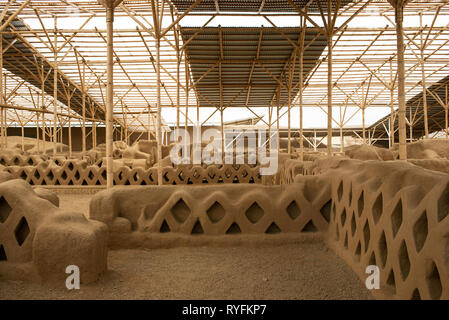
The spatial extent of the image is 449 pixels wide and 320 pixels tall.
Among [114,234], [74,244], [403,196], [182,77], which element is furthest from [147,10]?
[403,196]

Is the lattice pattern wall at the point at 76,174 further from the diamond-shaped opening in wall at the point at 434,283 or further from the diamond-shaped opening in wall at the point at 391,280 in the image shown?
the diamond-shaped opening in wall at the point at 434,283

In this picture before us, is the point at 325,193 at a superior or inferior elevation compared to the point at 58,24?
inferior

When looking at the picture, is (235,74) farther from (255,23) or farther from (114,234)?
(114,234)

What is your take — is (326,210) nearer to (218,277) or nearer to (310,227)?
(310,227)

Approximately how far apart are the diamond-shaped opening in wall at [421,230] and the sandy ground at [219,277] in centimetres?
92

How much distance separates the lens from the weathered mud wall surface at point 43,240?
340 centimetres

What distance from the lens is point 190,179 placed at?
40.9 ft

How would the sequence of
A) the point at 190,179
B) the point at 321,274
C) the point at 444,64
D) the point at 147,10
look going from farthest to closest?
the point at 444,64 → the point at 147,10 → the point at 190,179 → the point at 321,274

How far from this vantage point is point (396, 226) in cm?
289

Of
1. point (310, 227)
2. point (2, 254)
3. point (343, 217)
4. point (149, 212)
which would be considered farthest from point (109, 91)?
point (343, 217)

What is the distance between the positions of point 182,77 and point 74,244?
812 inches

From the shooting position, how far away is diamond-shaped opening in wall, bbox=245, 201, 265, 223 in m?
4.87

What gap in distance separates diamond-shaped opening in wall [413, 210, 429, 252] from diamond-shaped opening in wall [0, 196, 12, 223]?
13.4ft
